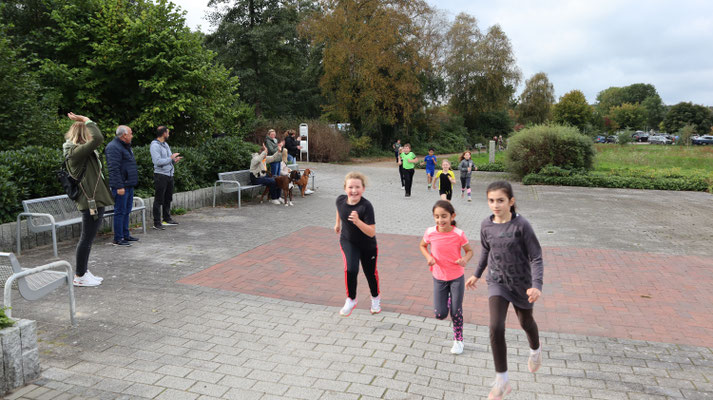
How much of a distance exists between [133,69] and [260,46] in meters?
21.5

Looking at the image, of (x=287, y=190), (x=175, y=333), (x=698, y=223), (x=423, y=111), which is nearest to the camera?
(x=175, y=333)

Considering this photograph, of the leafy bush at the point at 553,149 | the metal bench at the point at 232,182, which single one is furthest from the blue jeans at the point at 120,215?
the leafy bush at the point at 553,149

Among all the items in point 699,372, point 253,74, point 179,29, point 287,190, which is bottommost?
point 699,372

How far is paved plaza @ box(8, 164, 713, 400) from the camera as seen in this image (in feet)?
12.2

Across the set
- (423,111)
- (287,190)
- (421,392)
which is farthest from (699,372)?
(423,111)

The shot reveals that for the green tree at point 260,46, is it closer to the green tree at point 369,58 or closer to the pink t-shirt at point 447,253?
the green tree at point 369,58

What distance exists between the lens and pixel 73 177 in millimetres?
5875

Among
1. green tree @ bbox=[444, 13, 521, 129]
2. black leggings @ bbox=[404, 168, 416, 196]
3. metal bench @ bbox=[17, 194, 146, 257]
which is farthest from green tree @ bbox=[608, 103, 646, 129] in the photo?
metal bench @ bbox=[17, 194, 146, 257]

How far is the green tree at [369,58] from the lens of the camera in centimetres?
3316

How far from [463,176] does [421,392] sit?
11714 mm

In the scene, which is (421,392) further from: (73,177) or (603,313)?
(73,177)

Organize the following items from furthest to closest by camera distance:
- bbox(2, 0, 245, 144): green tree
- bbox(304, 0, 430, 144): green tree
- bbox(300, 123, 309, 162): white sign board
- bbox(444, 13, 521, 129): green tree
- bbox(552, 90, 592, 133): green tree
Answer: bbox(552, 90, 592, 133): green tree → bbox(444, 13, 521, 129): green tree → bbox(304, 0, 430, 144): green tree → bbox(300, 123, 309, 162): white sign board → bbox(2, 0, 245, 144): green tree

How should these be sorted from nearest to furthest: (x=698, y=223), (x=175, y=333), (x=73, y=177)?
(x=175, y=333) → (x=73, y=177) → (x=698, y=223)

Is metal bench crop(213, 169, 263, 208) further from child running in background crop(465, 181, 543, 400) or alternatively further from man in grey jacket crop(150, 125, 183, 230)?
child running in background crop(465, 181, 543, 400)
